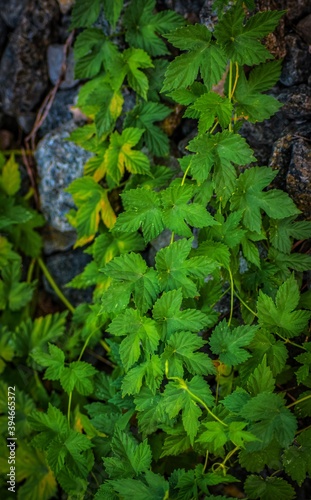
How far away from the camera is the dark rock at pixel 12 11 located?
2512 mm

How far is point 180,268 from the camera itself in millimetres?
1701

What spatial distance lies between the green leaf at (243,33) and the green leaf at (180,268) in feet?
2.19

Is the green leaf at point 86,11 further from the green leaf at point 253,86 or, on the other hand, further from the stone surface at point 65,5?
the green leaf at point 253,86

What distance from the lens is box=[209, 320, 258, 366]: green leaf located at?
167 cm

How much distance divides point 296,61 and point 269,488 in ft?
5.32

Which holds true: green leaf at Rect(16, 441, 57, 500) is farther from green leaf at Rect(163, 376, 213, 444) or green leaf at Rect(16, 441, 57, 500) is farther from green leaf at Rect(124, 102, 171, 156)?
green leaf at Rect(124, 102, 171, 156)

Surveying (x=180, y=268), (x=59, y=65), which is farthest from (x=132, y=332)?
(x=59, y=65)

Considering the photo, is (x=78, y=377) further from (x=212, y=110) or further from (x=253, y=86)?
(x=253, y=86)

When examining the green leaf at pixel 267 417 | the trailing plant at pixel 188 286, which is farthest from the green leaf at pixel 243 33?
the green leaf at pixel 267 417

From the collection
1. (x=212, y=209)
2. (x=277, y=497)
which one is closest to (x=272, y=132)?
(x=212, y=209)

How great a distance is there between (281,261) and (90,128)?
103cm

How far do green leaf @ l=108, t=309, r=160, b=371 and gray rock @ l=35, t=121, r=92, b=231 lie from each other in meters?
0.91

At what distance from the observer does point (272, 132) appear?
6.71 ft

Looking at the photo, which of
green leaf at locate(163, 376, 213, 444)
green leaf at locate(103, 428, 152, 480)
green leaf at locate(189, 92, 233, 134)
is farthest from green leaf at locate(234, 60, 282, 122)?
green leaf at locate(103, 428, 152, 480)
